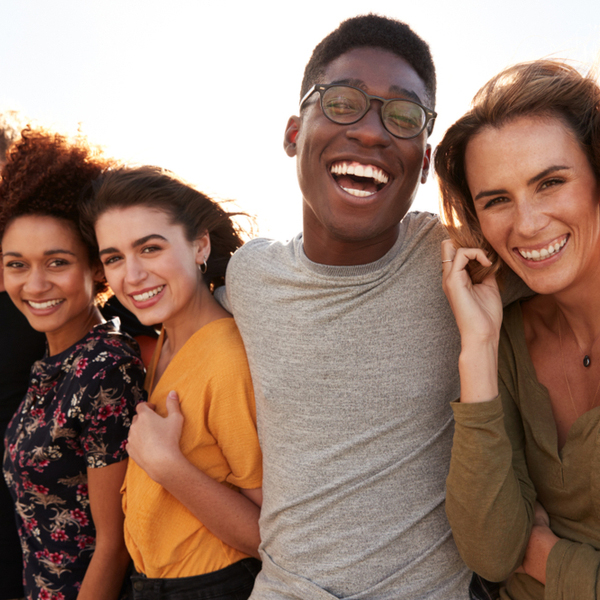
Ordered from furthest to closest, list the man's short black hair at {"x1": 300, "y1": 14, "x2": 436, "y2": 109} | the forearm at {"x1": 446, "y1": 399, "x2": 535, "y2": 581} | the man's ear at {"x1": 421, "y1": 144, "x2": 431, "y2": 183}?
the man's ear at {"x1": 421, "y1": 144, "x2": 431, "y2": 183} → the man's short black hair at {"x1": 300, "y1": 14, "x2": 436, "y2": 109} → the forearm at {"x1": 446, "y1": 399, "x2": 535, "y2": 581}

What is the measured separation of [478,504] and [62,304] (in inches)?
73.4

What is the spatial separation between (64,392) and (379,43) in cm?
179

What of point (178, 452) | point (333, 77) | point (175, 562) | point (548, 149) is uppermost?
point (333, 77)

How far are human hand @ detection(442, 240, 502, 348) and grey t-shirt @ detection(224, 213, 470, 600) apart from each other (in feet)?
0.32

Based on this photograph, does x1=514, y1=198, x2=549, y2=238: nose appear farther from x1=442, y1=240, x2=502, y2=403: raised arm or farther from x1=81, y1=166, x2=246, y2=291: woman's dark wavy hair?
x1=81, y1=166, x2=246, y2=291: woman's dark wavy hair

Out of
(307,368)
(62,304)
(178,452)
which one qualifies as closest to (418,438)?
(307,368)

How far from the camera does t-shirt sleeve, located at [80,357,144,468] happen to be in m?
2.13

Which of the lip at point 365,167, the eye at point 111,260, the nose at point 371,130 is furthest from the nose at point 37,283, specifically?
the nose at point 371,130

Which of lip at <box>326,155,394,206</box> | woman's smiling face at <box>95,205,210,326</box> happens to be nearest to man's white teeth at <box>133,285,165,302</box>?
woman's smiling face at <box>95,205,210,326</box>

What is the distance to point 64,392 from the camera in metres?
2.25

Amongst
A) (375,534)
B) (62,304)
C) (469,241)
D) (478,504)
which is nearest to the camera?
(478,504)

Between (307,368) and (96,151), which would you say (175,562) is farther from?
(96,151)

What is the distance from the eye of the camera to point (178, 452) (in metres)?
1.97

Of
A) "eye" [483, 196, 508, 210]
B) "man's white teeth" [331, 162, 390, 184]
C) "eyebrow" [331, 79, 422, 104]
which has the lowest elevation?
"eye" [483, 196, 508, 210]
